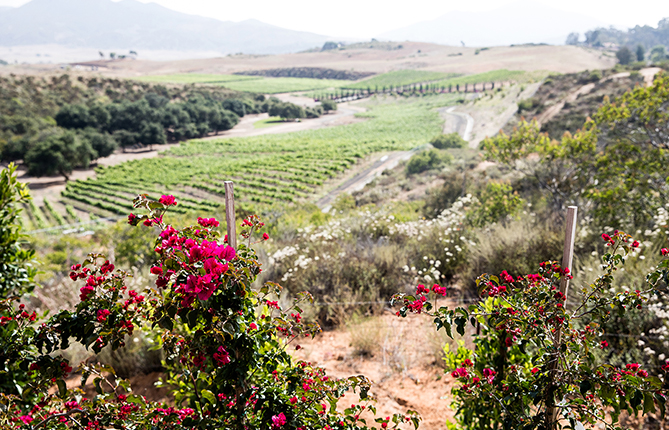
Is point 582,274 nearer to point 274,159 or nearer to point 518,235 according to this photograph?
point 518,235

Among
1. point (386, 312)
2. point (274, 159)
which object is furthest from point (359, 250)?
point (274, 159)

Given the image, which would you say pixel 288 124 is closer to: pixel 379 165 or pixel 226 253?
pixel 379 165

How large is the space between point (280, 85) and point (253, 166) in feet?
334

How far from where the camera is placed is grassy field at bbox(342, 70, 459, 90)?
123637 mm

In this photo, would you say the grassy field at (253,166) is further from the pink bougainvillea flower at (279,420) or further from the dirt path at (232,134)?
the pink bougainvillea flower at (279,420)

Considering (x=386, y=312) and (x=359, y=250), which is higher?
(x=359, y=250)

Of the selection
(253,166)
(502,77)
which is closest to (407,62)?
(502,77)

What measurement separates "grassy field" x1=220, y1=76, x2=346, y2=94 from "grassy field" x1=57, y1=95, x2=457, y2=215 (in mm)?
63003

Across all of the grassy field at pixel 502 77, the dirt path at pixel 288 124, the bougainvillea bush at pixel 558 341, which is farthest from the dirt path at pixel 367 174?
the grassy field at pixel 502 77

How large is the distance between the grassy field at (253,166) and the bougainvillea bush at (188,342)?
25.2 m

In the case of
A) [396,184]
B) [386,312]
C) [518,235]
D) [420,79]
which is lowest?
[396,184]

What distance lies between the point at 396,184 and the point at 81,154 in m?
45.0

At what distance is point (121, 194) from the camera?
40312mm

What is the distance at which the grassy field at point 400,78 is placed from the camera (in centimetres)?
12364
